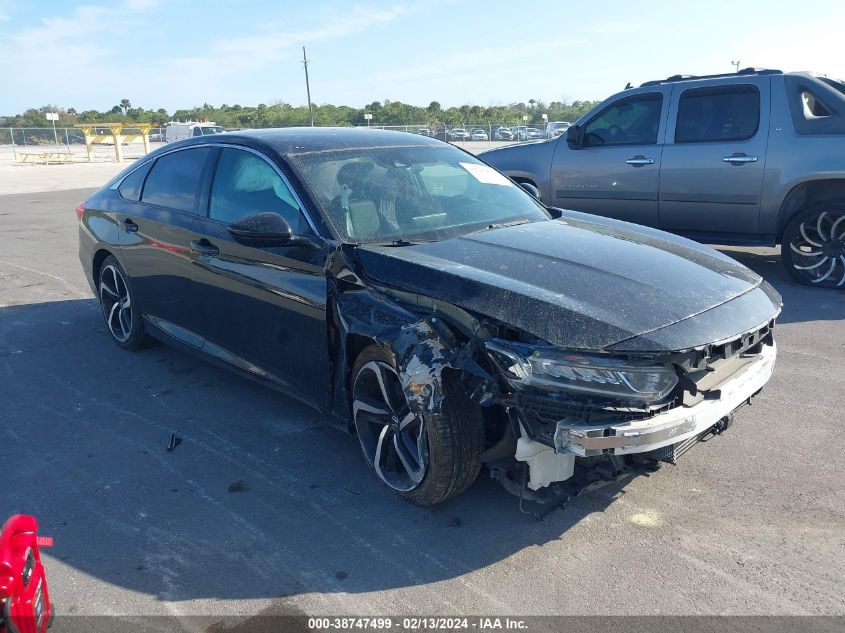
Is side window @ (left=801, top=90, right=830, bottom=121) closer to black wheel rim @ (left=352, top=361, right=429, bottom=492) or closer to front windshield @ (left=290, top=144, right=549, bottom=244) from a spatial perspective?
front windshield @ (left=290, top=144, right=549, bottom=244)

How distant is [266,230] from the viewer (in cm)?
363

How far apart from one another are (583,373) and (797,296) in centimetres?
506

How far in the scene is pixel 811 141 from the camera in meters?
6.89

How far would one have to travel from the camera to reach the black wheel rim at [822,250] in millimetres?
6988

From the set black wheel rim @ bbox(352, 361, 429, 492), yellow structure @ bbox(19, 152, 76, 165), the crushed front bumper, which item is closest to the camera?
the crushed front bumper

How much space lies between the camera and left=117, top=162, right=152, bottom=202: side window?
5348 millimetres

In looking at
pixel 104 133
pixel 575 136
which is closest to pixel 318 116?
pixel 104 133

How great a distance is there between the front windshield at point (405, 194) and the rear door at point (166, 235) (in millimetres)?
1024

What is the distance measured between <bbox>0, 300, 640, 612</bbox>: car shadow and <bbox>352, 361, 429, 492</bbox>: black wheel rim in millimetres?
156

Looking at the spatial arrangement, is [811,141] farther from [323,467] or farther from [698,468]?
[323,467]

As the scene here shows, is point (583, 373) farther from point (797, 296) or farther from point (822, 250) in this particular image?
point (822, 250)

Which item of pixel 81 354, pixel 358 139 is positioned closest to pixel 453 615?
pixel 358 139

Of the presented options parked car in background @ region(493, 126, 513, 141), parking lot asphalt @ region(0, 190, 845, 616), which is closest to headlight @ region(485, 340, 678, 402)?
parking lot asphalt @ region(0, 190, 845, 616)

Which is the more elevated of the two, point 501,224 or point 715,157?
point 715,157
